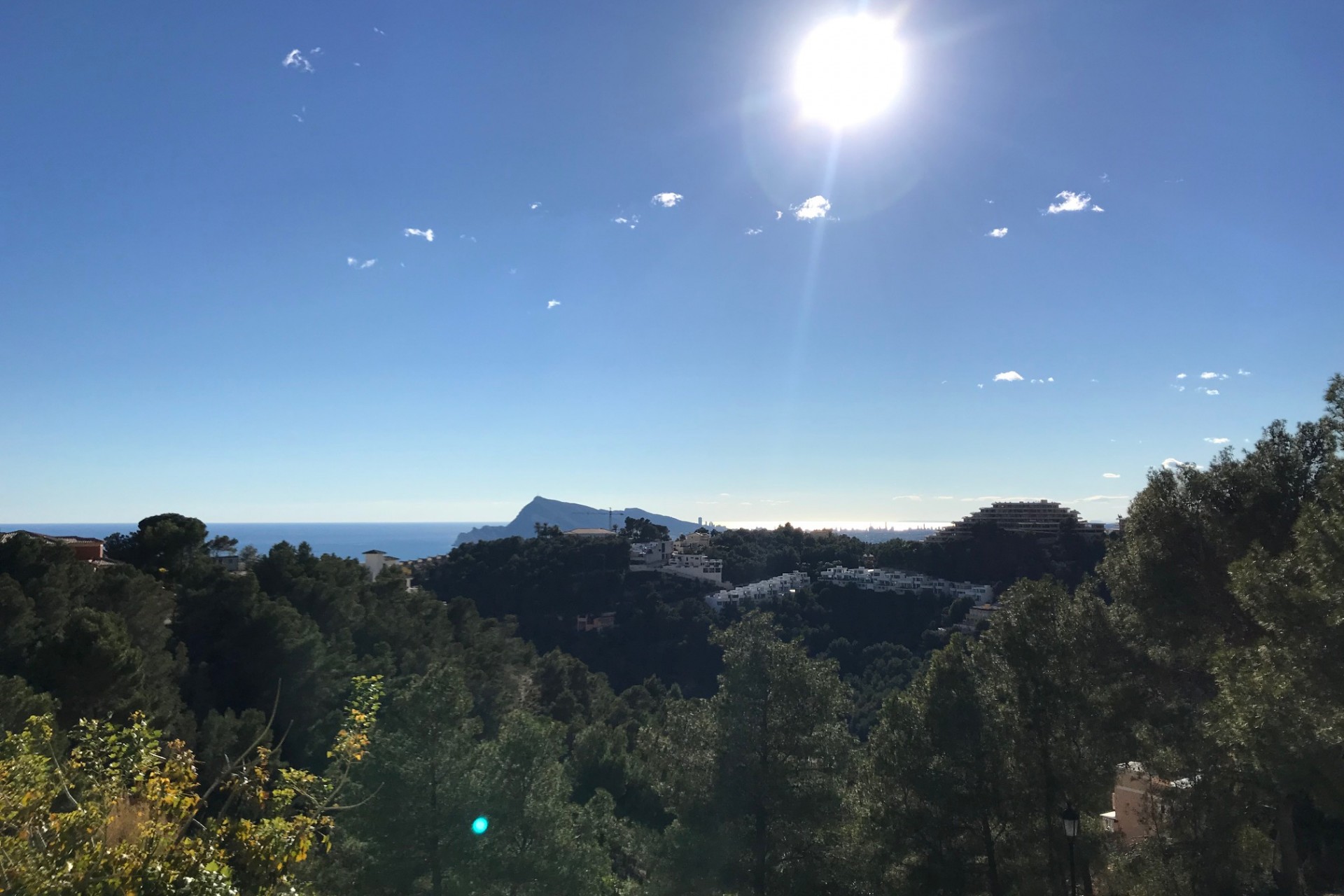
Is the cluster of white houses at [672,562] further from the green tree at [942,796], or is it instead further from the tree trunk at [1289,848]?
the tree trunk at [1289,848]

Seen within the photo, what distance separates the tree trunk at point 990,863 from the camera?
8.65 metres

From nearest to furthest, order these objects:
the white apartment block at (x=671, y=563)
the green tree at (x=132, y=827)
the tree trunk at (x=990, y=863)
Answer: the green tree at (x=132, y=827) → the tree trunk at (x=990, y=863) → the white apartment block at (x=671, y=563)

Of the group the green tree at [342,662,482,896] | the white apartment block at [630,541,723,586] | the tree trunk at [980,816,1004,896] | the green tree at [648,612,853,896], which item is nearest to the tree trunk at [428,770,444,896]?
the green tree at [342,662,482,896]

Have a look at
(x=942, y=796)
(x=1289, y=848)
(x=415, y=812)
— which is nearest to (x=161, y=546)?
(x=415, y=812)

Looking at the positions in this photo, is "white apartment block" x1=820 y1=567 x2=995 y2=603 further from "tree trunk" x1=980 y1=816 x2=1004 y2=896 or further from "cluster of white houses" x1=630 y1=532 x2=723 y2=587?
"tree trunk" x1=980 y1=816 x2=1004 y2=896

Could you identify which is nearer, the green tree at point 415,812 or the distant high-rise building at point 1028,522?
the green tree at point 415,812

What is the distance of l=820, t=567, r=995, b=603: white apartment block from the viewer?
46500 millimetres

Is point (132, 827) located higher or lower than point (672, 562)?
higher

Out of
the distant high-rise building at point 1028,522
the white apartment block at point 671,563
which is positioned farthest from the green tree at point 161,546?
the distant high-rise building at point 1028,522

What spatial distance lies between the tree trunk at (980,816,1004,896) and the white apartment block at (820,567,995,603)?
129 ft

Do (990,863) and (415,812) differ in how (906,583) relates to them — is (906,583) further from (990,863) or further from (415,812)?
(415,812)

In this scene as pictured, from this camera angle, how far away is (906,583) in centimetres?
4947

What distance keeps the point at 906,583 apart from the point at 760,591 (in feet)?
35.8

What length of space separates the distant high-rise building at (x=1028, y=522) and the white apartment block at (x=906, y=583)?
18.6 ft
